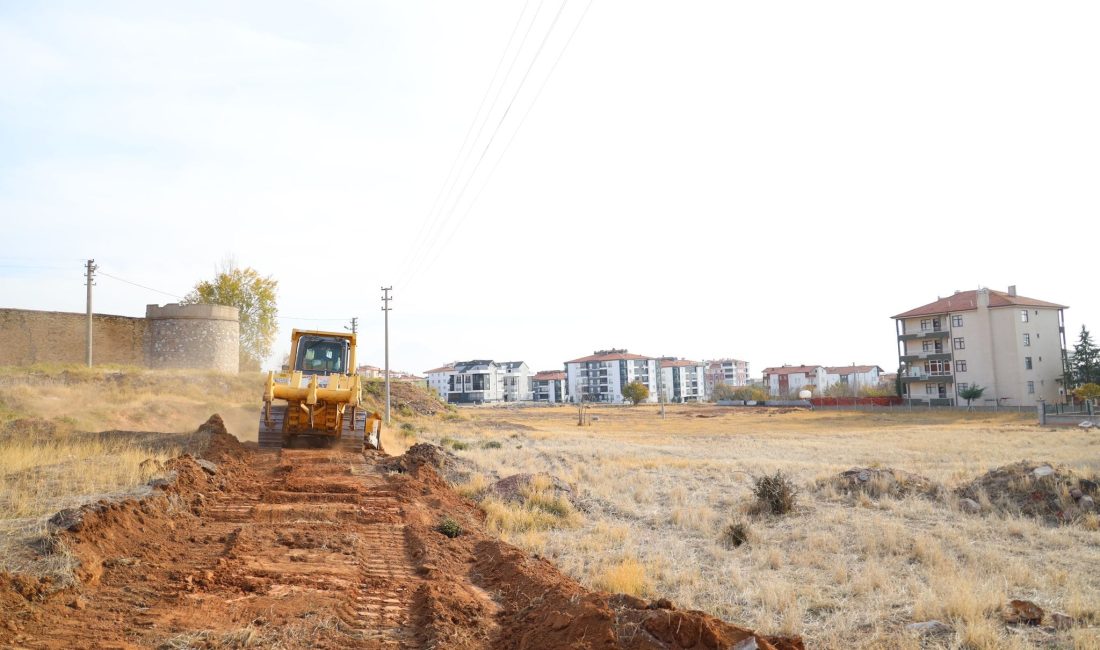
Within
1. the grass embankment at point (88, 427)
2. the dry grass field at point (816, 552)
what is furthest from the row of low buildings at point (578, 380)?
the dry grass field at point (816, 552)

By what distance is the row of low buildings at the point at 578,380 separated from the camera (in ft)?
525

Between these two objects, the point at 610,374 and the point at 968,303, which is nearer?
the point at 968,303

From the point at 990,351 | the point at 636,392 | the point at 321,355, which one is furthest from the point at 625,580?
the point at 636,392

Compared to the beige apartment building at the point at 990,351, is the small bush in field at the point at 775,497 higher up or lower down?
lower down

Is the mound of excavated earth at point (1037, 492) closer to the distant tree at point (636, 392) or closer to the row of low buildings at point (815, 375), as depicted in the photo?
the distant tree at point (636, 392)

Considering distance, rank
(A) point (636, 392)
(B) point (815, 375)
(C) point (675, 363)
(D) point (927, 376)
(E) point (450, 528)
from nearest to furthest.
Result: (E) point (450, 528) → (D) point (927, 376) → (A) point (636, 392) → (B) point (815, 375) → (C) point (675, 363)

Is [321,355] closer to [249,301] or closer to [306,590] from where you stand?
[306,590]

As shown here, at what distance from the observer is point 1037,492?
45.5ft

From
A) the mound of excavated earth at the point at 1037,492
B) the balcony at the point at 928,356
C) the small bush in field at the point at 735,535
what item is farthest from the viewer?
the balcony at the point at 928,356

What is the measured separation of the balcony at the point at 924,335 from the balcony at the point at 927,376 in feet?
12.5

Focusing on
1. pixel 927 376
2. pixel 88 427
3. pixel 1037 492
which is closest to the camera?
pixel 1037 492

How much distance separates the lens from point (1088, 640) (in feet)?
19.9

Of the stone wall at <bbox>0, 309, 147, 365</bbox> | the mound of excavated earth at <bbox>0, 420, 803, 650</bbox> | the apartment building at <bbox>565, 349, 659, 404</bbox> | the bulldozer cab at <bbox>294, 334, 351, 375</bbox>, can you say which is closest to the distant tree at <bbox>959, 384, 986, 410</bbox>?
the bulldozer cab at <bbox>294, 334, 351, 375</bbox>

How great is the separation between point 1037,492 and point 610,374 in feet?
482
